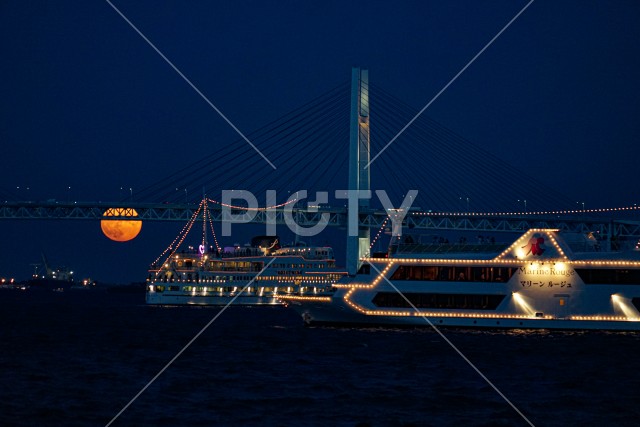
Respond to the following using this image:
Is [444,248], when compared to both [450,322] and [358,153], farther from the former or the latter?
[358,153]

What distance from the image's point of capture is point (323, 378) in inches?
984

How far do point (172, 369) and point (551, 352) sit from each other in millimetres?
11757

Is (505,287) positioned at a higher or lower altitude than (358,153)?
lower

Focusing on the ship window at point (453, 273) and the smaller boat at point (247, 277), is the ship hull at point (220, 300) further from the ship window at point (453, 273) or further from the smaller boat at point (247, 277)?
the ship window at point (453, 273)

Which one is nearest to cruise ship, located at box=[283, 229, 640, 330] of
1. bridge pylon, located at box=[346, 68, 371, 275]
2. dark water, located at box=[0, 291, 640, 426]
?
dark water, located at box=[0, 291, 640, 426]

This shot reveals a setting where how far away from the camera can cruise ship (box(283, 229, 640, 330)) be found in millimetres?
33562

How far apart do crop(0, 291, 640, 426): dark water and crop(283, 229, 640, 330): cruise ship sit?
2.62ft

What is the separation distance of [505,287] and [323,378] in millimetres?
11413

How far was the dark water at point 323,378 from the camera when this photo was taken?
20.0m

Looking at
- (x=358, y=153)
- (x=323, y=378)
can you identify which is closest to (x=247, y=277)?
(x=358, y=153)

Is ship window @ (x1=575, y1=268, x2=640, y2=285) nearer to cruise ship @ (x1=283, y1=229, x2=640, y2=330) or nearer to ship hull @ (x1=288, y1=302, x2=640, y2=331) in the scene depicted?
cruise ship @ (x1=283, y1=229, x2=640, y2=330)

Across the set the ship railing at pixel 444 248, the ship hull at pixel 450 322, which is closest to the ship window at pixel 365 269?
the ship railing at pixel 444 248

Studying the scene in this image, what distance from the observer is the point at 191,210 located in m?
82.2

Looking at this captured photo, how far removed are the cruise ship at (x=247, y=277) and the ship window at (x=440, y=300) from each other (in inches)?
1227
